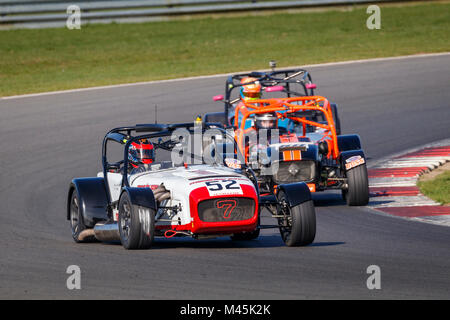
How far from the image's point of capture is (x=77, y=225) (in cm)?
1084

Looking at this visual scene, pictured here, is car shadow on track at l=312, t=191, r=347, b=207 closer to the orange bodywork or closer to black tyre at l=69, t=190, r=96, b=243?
the orange bodywork

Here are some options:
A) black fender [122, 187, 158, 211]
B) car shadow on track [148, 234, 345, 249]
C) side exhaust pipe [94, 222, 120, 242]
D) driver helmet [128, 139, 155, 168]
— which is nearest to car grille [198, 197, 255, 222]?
black fender [122, 187, 158, 211]

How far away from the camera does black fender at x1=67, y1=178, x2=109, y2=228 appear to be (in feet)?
35.0

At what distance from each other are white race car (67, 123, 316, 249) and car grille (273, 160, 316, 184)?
9.11 ft

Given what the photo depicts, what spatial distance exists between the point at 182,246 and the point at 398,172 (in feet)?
21.1

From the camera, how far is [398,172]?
606 inches

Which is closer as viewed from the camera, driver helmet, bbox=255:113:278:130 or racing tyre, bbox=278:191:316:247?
racing tyre, bbox=278:191:316:247

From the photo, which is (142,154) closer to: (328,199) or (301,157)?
(301,157)

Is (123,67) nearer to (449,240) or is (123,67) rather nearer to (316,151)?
(316,151)

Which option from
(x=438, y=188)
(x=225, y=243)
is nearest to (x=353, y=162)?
(x=438, y=188)

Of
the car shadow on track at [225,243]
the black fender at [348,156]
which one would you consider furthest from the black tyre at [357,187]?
the car shadow on track at [225,243]

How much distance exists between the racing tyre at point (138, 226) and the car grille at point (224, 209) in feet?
1.61

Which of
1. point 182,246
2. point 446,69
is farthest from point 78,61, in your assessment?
point 182,246

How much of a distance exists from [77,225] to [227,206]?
7.50 feet
